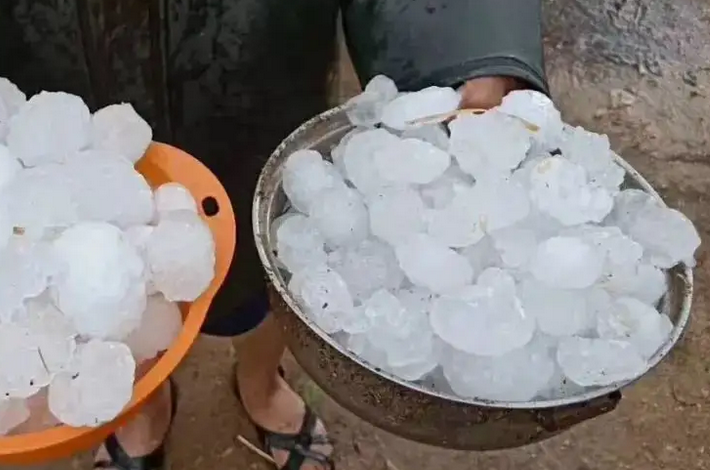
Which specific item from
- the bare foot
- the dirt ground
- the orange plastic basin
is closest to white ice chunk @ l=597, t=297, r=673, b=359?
the orange plastic basin

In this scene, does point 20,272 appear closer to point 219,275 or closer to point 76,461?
point 219,275

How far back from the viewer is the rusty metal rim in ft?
1.92

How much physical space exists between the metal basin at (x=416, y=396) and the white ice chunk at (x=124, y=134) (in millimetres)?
94

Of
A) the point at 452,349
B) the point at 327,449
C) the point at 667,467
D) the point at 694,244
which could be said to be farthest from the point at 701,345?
the point at 452,349

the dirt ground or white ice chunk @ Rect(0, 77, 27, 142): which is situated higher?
white ice chunk @ Rect(0, 77, 27, 142)

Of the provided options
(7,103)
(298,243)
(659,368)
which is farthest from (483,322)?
(659,368)

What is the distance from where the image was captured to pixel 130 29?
790 mm

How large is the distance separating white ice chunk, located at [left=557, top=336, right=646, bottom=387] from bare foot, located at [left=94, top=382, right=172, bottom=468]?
0.70 metres

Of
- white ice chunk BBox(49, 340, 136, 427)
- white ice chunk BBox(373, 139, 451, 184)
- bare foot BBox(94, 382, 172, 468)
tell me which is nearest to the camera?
white ice chunk BBox(49, 340, 136, 427)

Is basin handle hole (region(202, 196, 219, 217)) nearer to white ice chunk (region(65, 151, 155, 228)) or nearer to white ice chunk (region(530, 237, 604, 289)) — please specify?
white ice chunk (region(65, 151, 155, 228))

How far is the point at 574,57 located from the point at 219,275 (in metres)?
1.41

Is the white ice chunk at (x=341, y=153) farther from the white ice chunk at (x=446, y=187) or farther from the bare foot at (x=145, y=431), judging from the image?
the bare foot at (x=145, y=431)

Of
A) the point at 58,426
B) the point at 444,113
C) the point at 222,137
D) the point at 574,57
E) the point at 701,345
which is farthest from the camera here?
the point at 574,57

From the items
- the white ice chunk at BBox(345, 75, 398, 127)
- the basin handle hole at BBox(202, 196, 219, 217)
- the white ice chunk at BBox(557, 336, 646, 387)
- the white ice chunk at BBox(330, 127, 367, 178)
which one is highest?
the white ice chunk at BBox(345, 75, 398, 127)
